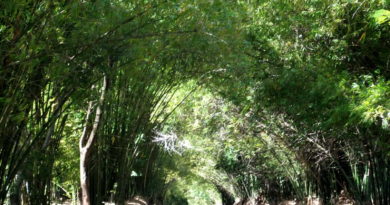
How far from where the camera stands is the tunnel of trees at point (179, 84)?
442 centimetres

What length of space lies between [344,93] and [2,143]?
14.5ft

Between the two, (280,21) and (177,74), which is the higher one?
(280,21)

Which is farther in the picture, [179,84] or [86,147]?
[179,84]

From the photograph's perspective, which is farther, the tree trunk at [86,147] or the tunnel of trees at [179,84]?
the tree trunk at [86,147]

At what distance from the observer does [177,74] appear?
821cm

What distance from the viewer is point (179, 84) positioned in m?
8.69

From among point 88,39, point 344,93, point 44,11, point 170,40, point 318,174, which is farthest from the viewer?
point 318,174

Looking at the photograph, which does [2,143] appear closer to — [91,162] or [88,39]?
[88,39]

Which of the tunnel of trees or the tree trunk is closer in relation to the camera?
the tunnel of trees

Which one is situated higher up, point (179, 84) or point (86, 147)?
point (179, 84)

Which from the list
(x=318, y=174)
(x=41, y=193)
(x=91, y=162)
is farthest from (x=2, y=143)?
(x=318, y=174)

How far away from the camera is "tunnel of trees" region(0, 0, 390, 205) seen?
442 centimetres

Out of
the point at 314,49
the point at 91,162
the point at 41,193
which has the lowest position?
the point at 41,193

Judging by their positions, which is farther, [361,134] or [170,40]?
[361,134]
